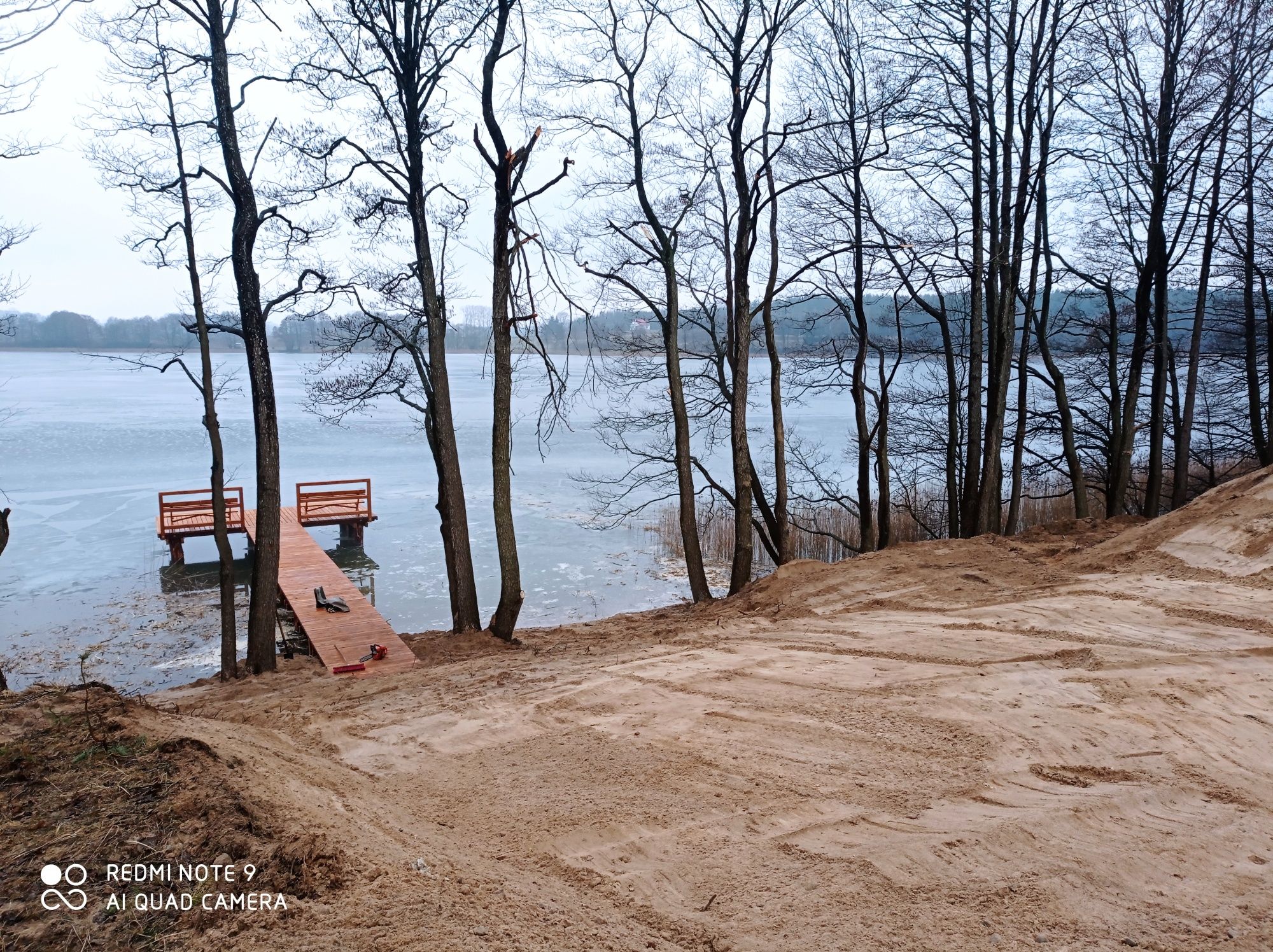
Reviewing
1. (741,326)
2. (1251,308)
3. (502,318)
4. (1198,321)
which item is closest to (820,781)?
(502,318)

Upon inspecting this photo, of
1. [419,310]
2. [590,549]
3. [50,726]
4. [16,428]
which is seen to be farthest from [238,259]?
[16,428]

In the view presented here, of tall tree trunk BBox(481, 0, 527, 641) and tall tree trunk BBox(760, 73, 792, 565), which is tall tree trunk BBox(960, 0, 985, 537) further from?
tall tree trunk BBox(481, 0, 527, 641)

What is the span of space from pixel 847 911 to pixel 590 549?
16639mm

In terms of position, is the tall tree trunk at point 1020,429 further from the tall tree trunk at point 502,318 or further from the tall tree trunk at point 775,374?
the tall tree trunk at point 502,318

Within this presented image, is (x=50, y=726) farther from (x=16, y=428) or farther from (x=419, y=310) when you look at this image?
(x=16, y=428)

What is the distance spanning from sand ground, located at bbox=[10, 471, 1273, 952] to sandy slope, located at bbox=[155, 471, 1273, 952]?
2 centimetres

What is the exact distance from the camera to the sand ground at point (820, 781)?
9.61ft

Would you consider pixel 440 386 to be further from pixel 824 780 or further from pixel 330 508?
pixel 330 508

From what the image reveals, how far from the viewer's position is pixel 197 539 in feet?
73.9

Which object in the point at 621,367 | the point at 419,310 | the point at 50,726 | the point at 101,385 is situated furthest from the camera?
the point at 101,385

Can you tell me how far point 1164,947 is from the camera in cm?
283

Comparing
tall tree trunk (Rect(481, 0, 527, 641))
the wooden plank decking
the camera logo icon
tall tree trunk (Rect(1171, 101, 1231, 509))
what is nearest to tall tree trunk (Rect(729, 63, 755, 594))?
tall tree trunk (Rect(481, 0, 527, 641))

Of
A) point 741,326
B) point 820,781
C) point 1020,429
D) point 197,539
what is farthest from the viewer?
point 197,539

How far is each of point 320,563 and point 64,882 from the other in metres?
14.6
